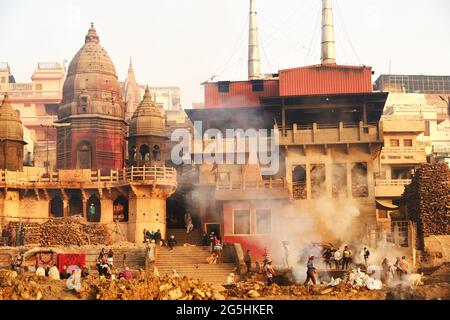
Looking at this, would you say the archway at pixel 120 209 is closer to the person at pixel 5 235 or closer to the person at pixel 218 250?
the person at pixel 5 235

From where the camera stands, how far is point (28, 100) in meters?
91.2

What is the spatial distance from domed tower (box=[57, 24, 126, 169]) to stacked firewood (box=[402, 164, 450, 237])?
22.2 metres

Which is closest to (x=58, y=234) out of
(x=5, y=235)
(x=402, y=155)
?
(x=5, y=235)

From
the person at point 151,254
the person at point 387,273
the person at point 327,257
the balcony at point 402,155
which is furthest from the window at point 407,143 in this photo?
the person at point 387,273

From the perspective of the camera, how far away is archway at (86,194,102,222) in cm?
5156

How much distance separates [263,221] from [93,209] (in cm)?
1170

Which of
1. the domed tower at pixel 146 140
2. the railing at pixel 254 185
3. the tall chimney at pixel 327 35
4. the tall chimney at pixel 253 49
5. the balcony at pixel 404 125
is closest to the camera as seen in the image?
the railing at pixel 254 185

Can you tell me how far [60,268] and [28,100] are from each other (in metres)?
57.4

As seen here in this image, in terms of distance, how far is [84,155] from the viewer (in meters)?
56.9

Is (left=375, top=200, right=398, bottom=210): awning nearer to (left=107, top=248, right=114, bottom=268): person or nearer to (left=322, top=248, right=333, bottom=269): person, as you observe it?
(left=322, top=248, right=333, bottom=269): person

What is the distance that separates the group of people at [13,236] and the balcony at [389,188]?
2386 cm

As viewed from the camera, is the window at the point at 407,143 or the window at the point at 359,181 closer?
the window at the point at 359,181

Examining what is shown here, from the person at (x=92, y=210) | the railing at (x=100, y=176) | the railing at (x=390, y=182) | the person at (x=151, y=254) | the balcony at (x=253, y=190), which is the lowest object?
the person at (x=151, y=254)

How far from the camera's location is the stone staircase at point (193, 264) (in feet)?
126
